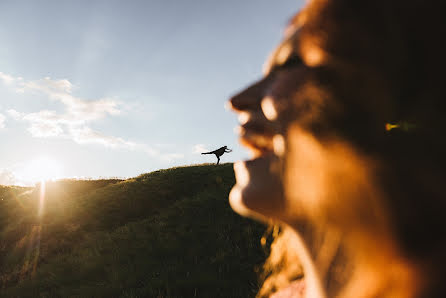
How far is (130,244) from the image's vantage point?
9.72 m

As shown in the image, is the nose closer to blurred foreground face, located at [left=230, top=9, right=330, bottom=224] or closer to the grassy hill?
blurred foreground face, located at [left=230, top=9, right=330, bottom=224]

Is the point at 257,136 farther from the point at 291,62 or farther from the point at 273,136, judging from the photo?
the point at 291,62

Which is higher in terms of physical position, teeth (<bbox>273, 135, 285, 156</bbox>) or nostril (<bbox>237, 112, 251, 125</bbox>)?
nostril (<bbox>237, 112, 251, 125</bbox>)

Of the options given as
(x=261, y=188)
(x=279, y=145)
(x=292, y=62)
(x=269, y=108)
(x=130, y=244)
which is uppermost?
(x=292, y=62)

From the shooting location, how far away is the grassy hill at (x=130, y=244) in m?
6.68

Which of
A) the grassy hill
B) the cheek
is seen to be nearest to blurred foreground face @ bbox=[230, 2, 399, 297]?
the cheek

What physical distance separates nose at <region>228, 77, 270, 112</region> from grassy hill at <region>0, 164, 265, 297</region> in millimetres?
3089

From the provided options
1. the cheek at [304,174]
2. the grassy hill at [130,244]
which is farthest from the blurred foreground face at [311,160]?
the grassy hill at [130,244]

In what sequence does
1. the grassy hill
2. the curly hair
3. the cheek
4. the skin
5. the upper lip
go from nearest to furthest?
the curly hair, the cheek, the skin, the upper lip, the grassy hill

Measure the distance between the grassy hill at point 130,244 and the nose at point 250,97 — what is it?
3089 mm

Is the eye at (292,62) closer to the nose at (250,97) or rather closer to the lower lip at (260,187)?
the nose at (250,97)

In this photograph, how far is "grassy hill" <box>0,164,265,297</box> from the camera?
668 cm

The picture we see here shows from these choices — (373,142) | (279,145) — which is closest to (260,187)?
(279,145)

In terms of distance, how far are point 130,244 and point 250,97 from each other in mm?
9588
